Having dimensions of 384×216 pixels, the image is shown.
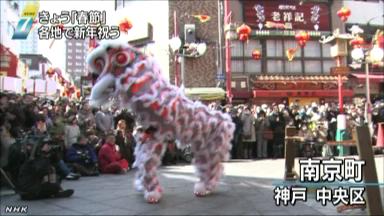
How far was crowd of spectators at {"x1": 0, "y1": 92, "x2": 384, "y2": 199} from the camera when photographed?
7.90 metres

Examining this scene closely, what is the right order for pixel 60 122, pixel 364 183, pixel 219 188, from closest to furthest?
pixel 364 183
pixel 219 188
pixel 60 122

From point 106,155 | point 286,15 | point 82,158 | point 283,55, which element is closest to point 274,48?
point 283,55

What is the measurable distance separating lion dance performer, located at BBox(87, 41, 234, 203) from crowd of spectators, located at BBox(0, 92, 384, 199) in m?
0.49

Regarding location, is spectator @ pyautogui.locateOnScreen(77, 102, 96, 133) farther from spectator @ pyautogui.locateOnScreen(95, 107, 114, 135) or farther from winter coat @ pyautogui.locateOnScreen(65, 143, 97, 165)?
winter coat @ pyautogui.locateOnScreen(65, 143, 97, 165)

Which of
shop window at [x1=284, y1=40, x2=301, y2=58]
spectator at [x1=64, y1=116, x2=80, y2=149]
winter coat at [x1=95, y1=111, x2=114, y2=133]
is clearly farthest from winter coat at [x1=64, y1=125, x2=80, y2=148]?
shop window at [x1=284, y1=40, x2=301, y2=58]

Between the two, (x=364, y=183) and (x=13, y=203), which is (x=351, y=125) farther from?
(x=13, y=203)

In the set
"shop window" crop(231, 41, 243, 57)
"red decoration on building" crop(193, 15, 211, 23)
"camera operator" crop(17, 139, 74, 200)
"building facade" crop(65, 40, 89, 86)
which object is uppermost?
"red decoration on building" crop(193, 15, 211, 23)

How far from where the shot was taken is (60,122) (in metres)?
11.5

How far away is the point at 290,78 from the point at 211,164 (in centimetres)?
1950

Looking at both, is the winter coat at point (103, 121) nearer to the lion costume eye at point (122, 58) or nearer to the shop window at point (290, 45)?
the lion costume eye at point (122, 58)

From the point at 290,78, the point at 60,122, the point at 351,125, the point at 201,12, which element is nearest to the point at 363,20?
the point at 290,78

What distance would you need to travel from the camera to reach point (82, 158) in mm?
10602

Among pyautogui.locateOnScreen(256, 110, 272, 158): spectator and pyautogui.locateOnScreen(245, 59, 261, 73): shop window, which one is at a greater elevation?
pyautogui.locateOnScreen(245, 59, 261, 73): shop window

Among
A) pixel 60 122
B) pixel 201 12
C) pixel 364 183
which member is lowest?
pixel 364 183
